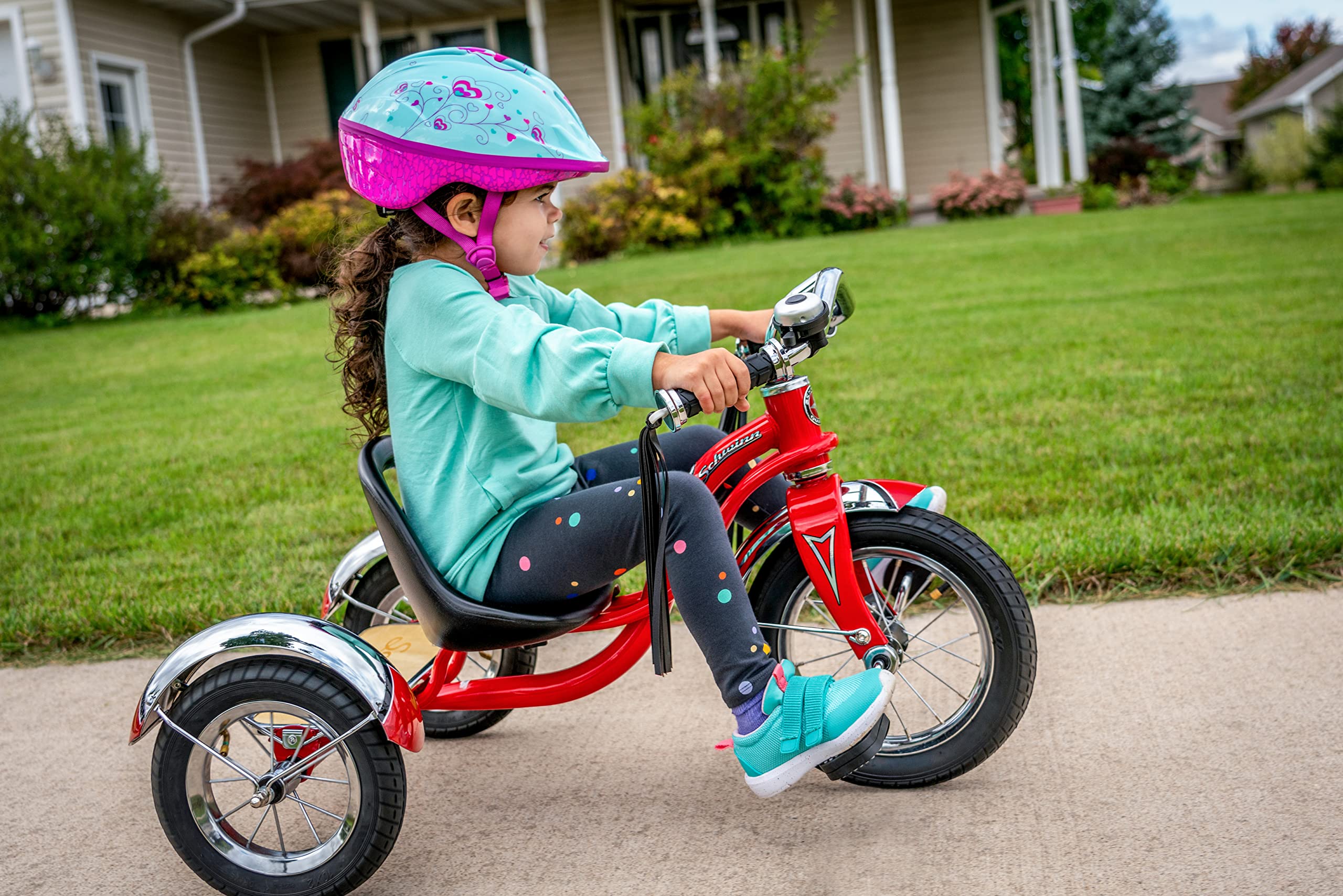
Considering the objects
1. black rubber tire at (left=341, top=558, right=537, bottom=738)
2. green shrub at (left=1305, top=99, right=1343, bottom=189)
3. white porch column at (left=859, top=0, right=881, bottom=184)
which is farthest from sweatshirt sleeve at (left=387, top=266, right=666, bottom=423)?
green shrub at (left=1305, top=99, right=1343, bottom=189)

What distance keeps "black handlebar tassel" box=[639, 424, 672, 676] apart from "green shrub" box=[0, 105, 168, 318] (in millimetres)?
12168

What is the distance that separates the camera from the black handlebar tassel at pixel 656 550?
213cm

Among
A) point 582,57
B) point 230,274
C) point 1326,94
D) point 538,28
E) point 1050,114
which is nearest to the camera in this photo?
point 230,274

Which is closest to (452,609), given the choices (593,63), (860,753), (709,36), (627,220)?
(860,753)

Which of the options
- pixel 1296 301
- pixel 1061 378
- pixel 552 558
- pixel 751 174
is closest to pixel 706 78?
pixel 751 174

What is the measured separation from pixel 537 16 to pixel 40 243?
794cm

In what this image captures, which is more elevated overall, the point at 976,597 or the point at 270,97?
the point at 270,97

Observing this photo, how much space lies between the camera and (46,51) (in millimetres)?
14930

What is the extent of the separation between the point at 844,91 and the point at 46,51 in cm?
1150

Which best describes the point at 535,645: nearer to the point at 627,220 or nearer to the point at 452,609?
the point at 452,609

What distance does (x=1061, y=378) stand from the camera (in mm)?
5938

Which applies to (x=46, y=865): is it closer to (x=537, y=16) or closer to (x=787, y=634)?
(x=787, y=634)

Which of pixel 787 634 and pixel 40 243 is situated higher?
pixel 40 243

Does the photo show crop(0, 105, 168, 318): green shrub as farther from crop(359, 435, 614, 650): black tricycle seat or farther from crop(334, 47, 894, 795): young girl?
crop(359, 435, 614, 650): black tricycle seat
